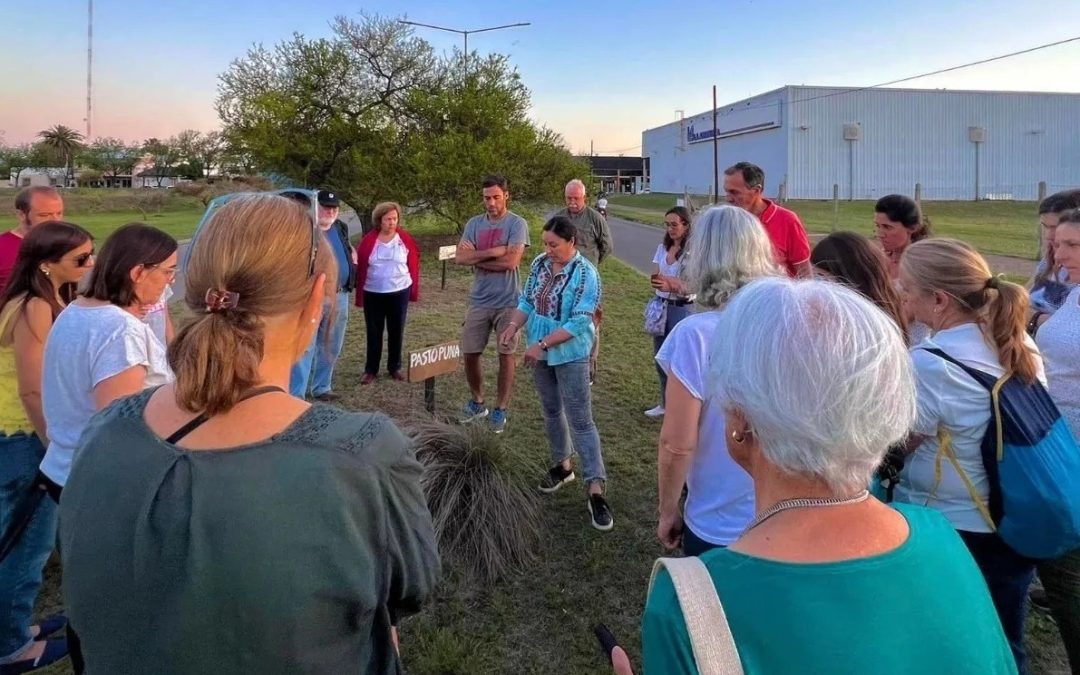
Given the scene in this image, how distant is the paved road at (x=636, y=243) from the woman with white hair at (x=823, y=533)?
41.4ft

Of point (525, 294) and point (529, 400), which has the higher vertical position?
point (525, 294)

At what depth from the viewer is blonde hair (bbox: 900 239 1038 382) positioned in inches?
82.8

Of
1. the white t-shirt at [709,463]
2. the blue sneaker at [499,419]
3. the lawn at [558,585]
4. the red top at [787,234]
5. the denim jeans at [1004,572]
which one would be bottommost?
the lawn at [558,585]

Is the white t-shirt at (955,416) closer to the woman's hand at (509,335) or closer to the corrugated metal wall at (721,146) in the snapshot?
the woman's hand at (509,335)

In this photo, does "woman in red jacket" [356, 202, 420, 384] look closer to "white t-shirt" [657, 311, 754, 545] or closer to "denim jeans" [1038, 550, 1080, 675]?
"white t-shirt" [657, 311, 754, 545]

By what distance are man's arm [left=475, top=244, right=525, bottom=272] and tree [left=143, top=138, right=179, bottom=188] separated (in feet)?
→ 249

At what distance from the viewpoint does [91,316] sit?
7.71 ft

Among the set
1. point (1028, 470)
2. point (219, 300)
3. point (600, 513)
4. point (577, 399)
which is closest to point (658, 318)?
point (577, 399)

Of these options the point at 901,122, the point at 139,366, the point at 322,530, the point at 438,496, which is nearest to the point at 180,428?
the point at 322,530

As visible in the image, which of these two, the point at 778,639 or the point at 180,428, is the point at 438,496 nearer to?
the point at 180,428

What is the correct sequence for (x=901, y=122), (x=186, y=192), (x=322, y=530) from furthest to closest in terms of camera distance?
(x=186, y=192), (x=901, y=122), (x=322, y=530)

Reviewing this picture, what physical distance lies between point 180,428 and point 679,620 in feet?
2.86

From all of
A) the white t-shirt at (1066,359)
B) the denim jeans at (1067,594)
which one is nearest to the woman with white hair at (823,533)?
the denim jeans at (1067,594)

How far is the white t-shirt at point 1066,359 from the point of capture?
2619 mm
